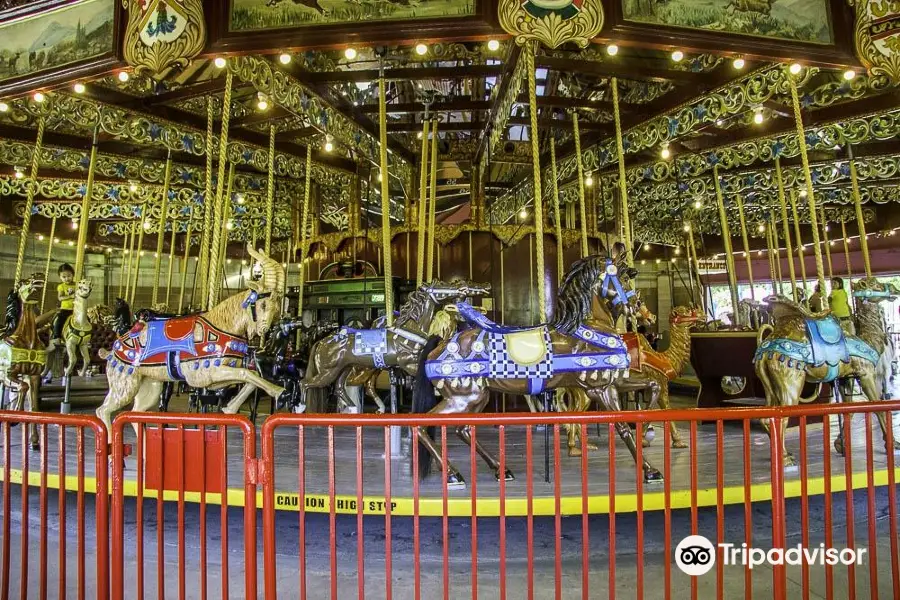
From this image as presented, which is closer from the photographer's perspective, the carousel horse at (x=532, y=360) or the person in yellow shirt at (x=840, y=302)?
the carousel horse at (x=532, y=360)

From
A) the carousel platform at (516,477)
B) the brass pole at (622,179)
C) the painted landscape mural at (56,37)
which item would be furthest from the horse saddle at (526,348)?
the painted landscape mural at (56,37)

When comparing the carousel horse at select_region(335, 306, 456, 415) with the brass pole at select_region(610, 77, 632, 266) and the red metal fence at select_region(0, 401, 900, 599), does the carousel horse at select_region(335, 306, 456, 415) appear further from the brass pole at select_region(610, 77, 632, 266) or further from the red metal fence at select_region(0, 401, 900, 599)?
the brass pole at select_region(610, 77, 632, 266)

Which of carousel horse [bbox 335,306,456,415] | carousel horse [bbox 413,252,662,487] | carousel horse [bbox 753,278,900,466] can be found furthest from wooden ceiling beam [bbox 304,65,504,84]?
carousel horse [bbox 753,278,900,466]

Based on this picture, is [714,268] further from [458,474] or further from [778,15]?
[458,474]

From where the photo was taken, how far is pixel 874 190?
39.8 feet

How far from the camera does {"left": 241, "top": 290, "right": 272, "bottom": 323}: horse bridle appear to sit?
16.4ft

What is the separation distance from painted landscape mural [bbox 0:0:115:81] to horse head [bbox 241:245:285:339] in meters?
2.48

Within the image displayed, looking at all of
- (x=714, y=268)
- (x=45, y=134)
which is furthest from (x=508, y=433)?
(x=714, y=268)

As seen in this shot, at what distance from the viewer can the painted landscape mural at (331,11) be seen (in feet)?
15.6

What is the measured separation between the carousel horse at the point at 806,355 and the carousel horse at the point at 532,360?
1.65 metres

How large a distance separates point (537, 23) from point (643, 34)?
0.90 m

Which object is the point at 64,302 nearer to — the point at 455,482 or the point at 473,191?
the point at 473,191

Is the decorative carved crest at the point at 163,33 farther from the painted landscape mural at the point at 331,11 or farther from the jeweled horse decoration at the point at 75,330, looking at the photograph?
the jeweled horse decoration at the point at 75,330

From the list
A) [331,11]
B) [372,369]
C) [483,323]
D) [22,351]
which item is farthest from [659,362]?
[22,351]
